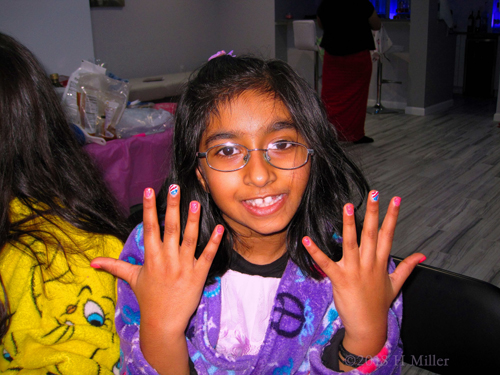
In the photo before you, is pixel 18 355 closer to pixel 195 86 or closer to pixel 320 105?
pixel 195 86

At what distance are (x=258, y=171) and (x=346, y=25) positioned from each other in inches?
148

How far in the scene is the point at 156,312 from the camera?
73 centimetres

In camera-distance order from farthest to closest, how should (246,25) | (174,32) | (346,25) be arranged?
(246,25)
(174,32)
(346,25)

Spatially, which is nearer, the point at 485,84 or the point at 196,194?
the point at 196,194

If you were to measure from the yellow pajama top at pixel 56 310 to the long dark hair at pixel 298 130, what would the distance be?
0.23 m

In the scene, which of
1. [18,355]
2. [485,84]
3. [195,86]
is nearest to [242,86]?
[195,86]

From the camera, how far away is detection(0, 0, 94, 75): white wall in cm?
261

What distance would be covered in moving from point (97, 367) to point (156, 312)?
7.3 inches

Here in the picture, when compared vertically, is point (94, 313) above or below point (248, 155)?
below

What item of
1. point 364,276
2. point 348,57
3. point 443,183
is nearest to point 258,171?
point 364,276

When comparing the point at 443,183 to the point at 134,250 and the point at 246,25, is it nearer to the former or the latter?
Answer: the point at 134,250

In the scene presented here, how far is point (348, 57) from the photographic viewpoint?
14.5ft

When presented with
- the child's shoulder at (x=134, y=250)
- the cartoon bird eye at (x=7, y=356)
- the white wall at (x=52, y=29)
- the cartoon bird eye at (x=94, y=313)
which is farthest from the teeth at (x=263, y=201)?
the white wall at (x=52, y=29)

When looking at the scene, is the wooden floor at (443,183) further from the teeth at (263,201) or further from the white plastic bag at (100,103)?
the white plastic bag at (100,103)
